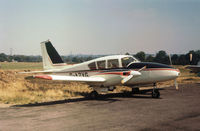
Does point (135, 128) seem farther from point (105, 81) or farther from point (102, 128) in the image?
point (105, 81)

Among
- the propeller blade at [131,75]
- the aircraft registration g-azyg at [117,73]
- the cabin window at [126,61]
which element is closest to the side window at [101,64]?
the aircraft registration g-azyg at [117,73]

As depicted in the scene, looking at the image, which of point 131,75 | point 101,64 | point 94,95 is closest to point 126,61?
point 131,75

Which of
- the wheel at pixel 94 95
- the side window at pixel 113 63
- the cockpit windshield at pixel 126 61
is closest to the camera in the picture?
the cockpit windshield at pixel 126 61

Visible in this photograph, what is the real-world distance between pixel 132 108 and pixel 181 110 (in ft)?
7.85

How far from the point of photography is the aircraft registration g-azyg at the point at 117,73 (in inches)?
566

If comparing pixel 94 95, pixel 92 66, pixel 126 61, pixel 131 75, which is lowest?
pixel 94 95

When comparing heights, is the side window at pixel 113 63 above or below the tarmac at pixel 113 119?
above

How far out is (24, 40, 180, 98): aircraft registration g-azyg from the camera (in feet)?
47.2

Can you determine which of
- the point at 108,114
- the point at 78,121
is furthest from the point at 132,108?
the point at 78,121

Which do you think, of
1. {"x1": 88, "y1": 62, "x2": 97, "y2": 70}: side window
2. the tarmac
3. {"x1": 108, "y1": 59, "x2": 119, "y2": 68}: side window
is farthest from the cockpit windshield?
the tarmac

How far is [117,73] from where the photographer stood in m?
15.4

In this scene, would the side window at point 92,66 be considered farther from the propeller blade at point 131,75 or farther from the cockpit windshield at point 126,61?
the propeller blade at point 131,75

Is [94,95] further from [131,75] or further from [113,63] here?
[131,75]

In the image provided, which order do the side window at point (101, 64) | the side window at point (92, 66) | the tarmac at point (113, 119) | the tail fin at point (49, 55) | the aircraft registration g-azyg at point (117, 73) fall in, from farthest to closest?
1. the tail fin at point (49, 55)
2. the side window at point (92, 66)
3. the side window at point (101, 64)
4. the aircraft registration g-azyg at point (117, 73)
5. the tarmac at point (113, 119)
